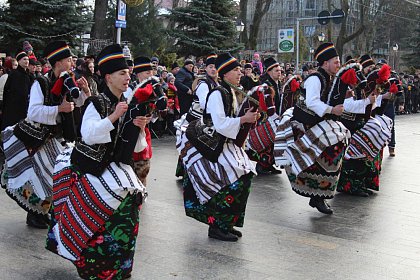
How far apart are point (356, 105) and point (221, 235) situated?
2.70m

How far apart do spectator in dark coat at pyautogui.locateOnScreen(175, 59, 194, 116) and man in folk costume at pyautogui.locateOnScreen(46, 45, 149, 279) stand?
7267 millimetres

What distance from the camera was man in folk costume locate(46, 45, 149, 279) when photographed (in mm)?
4438

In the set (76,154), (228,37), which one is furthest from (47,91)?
(228,37)

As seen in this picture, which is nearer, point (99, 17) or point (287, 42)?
point (99, 17)

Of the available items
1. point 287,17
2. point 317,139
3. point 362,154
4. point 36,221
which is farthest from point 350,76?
point 287,17

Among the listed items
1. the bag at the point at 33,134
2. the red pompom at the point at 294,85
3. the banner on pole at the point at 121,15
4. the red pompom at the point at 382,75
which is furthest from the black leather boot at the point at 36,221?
the banner on pole at the point at 121,15

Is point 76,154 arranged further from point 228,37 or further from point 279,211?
point 228,37

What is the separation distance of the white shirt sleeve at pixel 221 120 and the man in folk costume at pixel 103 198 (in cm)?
139

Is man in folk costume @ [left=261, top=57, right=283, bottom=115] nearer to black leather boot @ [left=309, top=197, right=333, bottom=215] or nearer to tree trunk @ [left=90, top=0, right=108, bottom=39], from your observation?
black leather boot @ [left=309, top=197, right=333, bottom=215]

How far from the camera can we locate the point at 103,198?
445 cm

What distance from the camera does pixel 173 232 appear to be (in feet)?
20.8

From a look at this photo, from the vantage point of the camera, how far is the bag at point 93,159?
4480 millimetres

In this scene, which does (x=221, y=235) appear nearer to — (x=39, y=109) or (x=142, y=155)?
(x=142, y=155)

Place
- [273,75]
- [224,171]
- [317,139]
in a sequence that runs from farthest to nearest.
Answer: [273,75] → [317,139] → [224,171]
